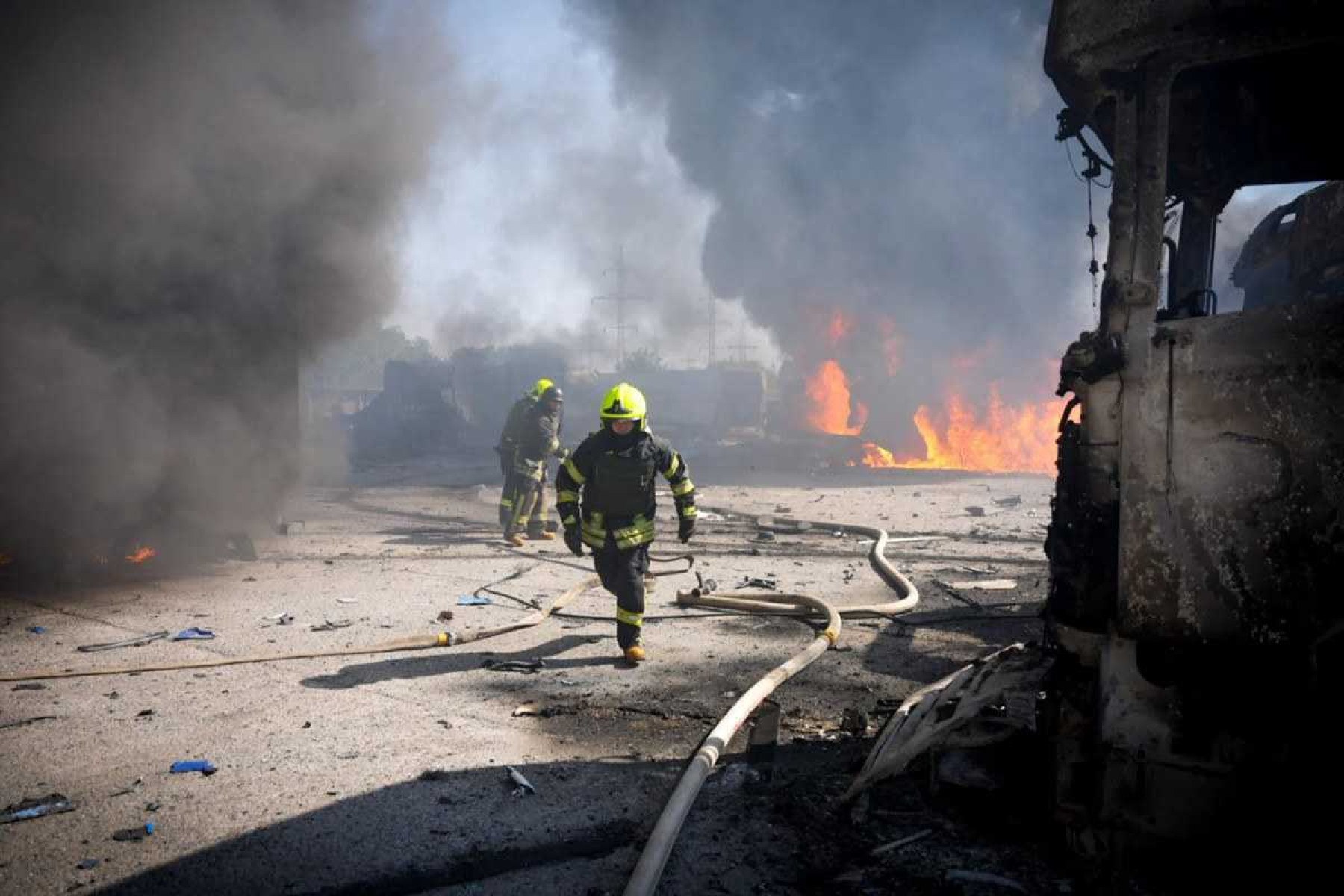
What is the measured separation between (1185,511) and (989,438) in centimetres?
2757

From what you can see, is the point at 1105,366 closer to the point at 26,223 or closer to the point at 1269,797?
the point at 1269,797

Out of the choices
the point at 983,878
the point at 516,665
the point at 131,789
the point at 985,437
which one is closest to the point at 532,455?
the point at 516,665

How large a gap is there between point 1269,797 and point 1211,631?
1.54 feet

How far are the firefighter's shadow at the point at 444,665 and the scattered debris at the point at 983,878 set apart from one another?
300 centimetres

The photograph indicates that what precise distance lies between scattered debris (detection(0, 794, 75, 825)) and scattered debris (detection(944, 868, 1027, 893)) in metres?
3.25

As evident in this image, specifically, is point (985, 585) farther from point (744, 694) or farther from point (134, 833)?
point (134, 833)

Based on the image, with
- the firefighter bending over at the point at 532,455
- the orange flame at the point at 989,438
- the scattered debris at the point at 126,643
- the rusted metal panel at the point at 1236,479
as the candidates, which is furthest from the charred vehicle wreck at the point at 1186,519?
the orange flame at the point at 989,438

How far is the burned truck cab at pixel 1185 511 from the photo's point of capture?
2285 millimetres

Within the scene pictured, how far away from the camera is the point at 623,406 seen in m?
5.48

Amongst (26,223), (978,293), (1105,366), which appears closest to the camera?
(1105,366)

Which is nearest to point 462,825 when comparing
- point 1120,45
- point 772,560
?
point 1120,45

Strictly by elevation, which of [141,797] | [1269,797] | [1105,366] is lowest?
[141,797]

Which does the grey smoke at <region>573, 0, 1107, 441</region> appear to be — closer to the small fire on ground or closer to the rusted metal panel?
the small fire on ground

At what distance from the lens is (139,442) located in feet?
27.9
